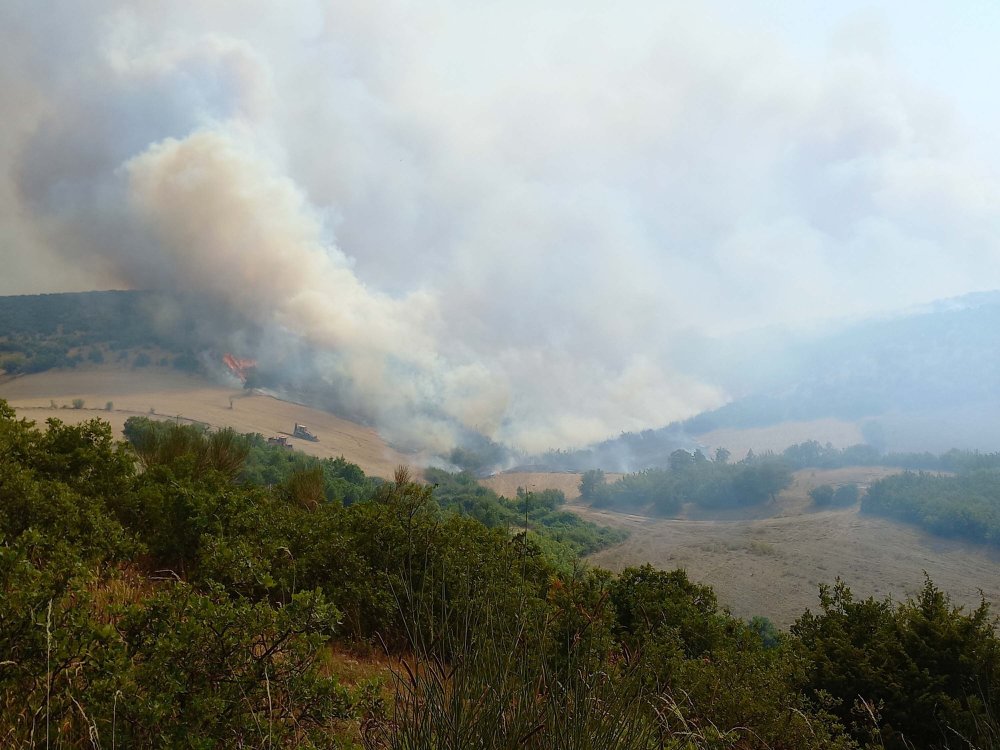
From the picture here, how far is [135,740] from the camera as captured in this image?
290 cm

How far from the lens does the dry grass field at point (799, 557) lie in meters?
34.7

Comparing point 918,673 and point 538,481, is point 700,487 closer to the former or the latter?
point 538,481

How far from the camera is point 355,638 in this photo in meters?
6.80

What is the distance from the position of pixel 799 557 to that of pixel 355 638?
139 feet

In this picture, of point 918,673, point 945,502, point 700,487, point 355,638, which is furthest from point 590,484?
point 355,638

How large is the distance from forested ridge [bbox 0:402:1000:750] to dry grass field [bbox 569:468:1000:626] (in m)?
24.6

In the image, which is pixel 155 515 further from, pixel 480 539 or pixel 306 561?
pixel 480 539

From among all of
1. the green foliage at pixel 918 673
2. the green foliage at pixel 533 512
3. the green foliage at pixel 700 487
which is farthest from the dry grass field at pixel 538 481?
the green foliage at pixel 918 673

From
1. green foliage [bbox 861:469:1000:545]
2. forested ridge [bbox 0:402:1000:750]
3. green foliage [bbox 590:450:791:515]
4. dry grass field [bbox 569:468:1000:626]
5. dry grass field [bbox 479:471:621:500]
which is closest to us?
forested ridge [bbox 0:402:1000:750]

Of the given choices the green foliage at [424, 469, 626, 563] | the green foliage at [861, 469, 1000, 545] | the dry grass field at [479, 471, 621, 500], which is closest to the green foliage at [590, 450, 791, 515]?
the dry grass field at [479, 471, 621, 500]

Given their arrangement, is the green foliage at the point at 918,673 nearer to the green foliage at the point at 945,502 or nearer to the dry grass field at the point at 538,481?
the green foliage at the point at 945,502

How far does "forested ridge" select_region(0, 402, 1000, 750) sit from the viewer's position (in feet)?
8.17

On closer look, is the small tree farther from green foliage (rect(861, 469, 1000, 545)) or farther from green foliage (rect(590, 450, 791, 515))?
green foliage (rect(861, 469, 1000, 545))

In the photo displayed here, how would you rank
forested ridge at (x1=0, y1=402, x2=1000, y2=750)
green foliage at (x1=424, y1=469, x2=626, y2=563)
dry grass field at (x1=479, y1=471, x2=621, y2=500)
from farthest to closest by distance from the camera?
dry grass field at (x1=479, y1=471, x2=621, y2=500) < green foliage at (x1=424, y1=469, x2=626, y2=563) < forested ridge at (x1=0, y1=402, x2=1000, y2=750)
